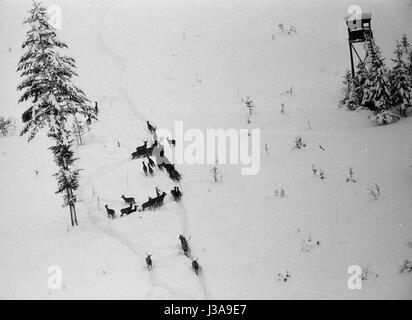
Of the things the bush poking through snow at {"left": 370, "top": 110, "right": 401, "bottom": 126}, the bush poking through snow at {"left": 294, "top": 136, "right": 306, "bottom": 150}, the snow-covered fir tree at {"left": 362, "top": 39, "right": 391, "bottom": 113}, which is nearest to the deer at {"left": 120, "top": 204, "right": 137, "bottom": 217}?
the bush poking through snow at {"left": 294, "top": 136, "right": 306, "bottom": 150}

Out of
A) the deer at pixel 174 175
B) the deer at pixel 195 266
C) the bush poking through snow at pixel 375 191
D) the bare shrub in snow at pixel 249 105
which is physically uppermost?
the bare shrub in snow at pixel 249 105

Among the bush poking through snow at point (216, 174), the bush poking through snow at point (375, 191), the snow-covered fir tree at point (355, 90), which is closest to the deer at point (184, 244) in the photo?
the bush poking through snow at point (216, 174)

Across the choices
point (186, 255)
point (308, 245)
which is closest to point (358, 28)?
point (308, 245)

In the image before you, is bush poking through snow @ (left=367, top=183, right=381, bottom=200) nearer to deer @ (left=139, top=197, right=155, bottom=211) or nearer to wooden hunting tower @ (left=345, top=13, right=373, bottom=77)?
deer @ (left=139, top=197, right=155, bottom=211)

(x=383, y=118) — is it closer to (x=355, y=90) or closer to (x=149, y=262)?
(x=355, y=90)

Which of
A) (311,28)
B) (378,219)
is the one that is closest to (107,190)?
(378,219)
